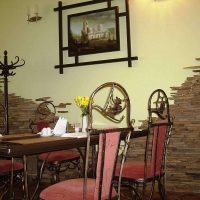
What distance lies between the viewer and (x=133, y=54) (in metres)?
3.80

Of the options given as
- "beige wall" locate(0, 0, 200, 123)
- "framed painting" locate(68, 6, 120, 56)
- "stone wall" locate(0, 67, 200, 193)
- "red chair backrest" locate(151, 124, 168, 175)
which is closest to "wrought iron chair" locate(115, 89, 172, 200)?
"red chair backrest" locate(151, 124, 168, 175)

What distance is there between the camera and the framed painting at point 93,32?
387 cm

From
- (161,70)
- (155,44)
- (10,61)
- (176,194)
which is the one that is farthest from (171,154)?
(10,61)

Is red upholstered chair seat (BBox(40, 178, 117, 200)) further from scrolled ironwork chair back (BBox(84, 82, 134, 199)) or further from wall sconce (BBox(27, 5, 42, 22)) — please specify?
wall sconce (BBox(27, 5, 42, 22))

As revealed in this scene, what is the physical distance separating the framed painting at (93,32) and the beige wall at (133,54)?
0.12 m

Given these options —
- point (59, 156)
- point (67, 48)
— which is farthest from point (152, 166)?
point (67, 48)

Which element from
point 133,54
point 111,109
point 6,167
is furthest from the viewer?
point 133,54

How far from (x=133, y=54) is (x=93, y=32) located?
2.05 feet

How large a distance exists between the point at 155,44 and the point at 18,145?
8.17ft

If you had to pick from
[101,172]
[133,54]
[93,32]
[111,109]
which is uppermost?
[93,32]

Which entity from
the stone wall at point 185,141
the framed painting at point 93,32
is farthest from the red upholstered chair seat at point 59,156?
the framed painting at point 93,32

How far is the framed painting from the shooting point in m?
3.87

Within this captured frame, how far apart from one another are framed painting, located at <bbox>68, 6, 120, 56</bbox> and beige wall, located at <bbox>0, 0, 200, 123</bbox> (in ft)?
0.39

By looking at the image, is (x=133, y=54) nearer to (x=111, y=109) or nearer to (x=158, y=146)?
(x=111, y=109)
